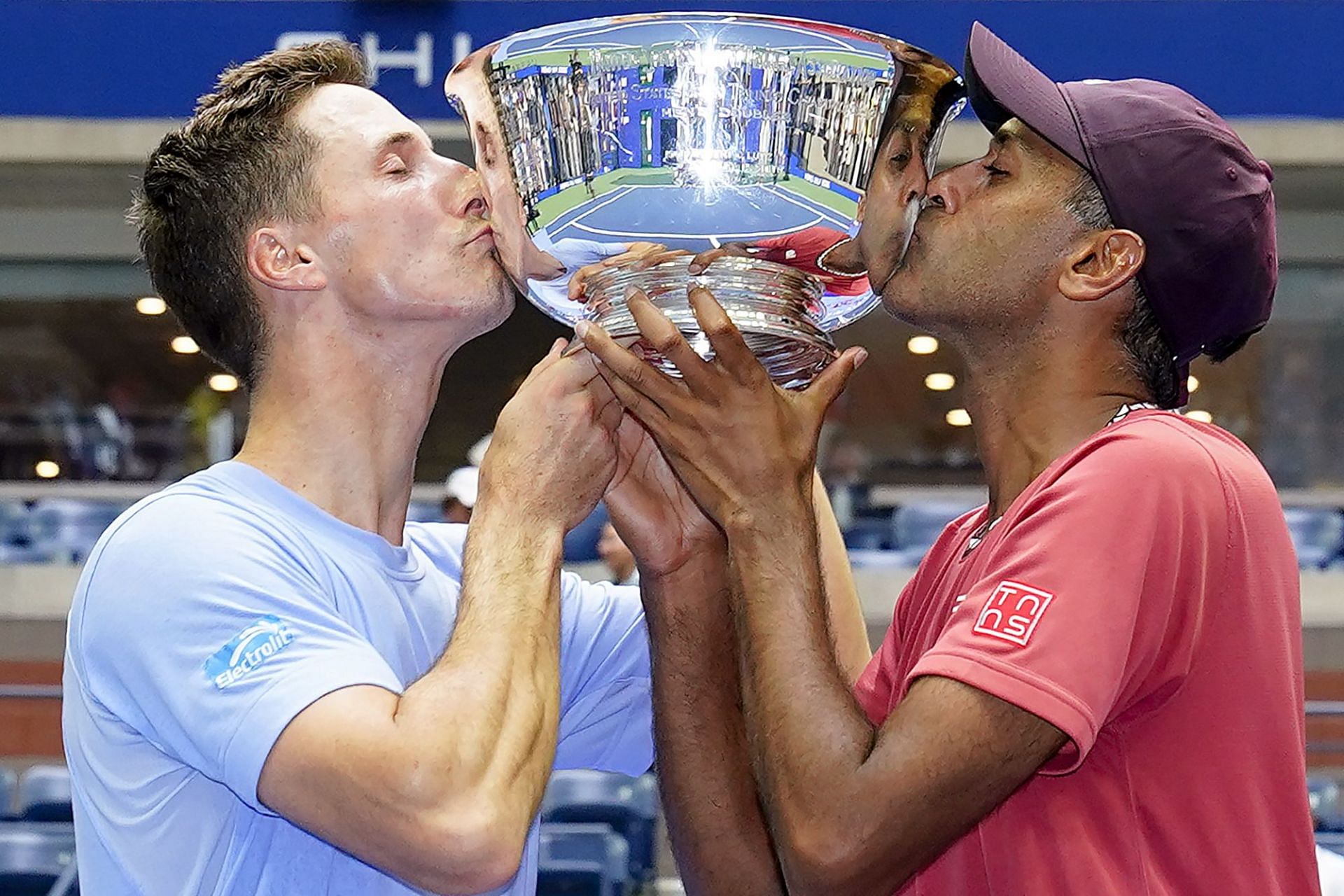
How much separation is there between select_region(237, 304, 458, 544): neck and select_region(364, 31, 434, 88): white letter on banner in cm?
507

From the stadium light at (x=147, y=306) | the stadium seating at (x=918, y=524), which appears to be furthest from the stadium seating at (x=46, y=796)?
the stadium light at (x=147, y=306)

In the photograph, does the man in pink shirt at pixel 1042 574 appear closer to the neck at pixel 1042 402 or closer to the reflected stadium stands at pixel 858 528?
the neck at pixel 1042 402

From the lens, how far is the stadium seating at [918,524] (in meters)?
7.95

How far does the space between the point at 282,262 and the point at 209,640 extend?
46cm

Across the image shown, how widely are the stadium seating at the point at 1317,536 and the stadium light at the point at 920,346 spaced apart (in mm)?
2157

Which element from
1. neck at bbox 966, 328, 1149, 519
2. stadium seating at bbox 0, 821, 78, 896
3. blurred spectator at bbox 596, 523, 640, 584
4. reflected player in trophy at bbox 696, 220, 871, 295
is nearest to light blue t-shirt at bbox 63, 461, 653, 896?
reflected player in trophy at bbox 696, 220, 871, 295

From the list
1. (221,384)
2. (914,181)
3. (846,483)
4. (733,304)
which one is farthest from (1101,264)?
(221,384)

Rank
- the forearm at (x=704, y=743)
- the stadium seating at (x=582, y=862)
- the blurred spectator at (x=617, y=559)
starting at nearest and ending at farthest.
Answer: the forearm at (x=704, y=743) < the stadium seating at (x=582, y=862) < the blurred spectator at (x=617, y=559)

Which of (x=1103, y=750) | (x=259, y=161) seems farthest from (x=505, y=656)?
(x=259, y=161)

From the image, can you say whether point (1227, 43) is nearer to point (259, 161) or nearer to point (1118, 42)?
point (1118, 42)

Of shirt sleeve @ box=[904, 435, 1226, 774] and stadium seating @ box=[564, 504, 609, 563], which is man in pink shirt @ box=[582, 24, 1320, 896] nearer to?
shirt sleeve @ box=[904, 435, 1226, 774]

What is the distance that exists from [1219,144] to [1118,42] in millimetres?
5632

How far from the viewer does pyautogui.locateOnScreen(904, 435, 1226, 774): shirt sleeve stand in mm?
1292

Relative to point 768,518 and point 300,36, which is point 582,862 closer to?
point 768,518
